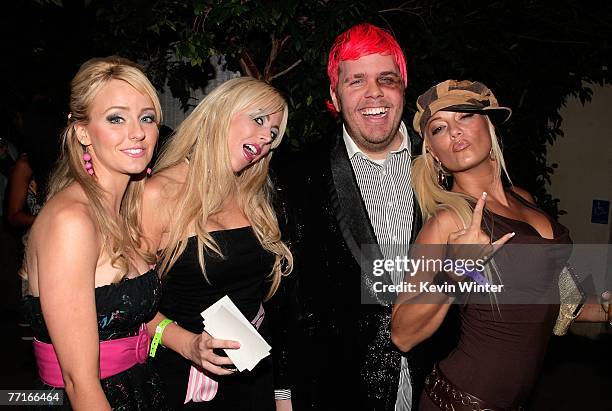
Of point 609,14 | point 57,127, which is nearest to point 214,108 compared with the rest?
point 57,127

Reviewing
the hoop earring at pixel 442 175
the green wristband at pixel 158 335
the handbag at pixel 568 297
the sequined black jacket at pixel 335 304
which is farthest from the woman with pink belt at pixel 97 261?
the handbag at pixel 568 297

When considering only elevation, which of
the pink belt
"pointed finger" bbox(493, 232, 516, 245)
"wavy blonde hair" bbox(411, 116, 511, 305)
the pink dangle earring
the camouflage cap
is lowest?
the pink belt

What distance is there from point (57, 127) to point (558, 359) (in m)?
5.36

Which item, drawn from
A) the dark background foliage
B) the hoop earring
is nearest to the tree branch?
the dark background foliage

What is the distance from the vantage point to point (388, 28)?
12.7ft

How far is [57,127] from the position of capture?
14.7ft

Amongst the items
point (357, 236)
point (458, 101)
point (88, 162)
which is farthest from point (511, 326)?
point (88, 162)

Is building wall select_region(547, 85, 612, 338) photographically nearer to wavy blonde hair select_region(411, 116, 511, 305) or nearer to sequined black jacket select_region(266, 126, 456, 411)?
sequined black jacket select_region(266, 126, 456, 411)

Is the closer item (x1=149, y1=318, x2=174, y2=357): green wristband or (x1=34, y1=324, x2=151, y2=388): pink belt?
(x1=34, y1=324, x2=151, y2=388): pink belt

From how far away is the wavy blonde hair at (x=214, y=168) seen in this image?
269 cm

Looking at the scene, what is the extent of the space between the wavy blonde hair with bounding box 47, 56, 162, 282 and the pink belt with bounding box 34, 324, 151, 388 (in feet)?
0.86

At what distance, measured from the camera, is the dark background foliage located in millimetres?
3328

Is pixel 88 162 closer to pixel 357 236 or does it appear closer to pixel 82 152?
pixel 82 152

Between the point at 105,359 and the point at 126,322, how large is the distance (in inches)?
5.9
